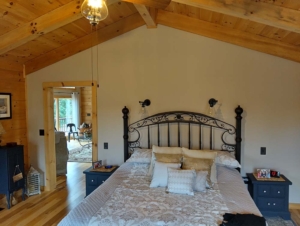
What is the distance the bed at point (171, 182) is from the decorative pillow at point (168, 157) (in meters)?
0.01

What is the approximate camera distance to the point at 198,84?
12.4ft

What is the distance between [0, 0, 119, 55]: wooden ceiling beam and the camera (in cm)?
292

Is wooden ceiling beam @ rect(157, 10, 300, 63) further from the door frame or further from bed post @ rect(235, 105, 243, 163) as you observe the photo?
the door frame

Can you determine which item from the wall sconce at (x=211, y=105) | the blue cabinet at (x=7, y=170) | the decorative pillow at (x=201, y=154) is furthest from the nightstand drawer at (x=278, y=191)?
the blue cabinet at (x=7, y=170)

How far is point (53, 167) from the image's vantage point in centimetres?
452

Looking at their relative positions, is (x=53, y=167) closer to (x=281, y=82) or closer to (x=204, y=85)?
(x=204, y=85)

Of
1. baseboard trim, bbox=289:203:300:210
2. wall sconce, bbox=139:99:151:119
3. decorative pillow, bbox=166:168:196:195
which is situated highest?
wall sconce, bbox=139:99:151:119

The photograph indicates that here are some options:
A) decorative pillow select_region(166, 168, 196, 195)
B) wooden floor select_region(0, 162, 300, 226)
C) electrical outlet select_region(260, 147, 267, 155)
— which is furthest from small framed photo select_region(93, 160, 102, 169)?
electrical outlet select_region(260, 147, 267, 155)

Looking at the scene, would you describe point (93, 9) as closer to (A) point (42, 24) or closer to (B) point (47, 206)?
(A) point (42, 24)

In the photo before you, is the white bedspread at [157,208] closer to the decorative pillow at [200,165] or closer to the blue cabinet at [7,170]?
the decorative pillow at [200,165]

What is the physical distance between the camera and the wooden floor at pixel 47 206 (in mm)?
3344

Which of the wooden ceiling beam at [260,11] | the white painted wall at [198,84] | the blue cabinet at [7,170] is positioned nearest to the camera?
the wooden ceiling beam at [260,11]

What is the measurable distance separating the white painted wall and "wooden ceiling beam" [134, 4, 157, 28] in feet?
0.48

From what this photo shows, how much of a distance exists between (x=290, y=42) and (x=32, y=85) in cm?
429
